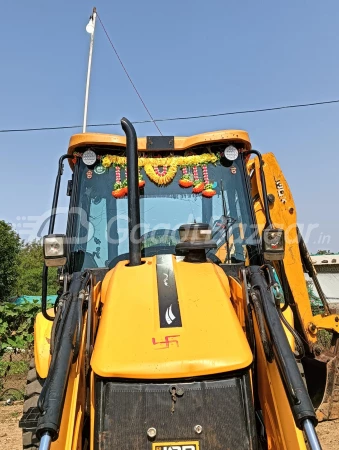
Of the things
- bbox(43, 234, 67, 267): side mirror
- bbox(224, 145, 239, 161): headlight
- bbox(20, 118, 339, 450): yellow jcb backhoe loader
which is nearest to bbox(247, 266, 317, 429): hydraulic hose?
bbox(20, 118, 339, 450): yellow jcb backhoe loader

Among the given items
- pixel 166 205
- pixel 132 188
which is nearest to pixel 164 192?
pixel 166 205

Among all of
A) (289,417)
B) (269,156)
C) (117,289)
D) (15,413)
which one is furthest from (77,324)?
(15,413)

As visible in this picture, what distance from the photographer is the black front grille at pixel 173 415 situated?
7.41ft

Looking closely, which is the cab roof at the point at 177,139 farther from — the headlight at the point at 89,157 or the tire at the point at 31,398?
the tire at the point at 31,398

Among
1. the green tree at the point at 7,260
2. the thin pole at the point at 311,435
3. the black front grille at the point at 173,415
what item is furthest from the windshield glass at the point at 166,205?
the green tree at the point at 7,260

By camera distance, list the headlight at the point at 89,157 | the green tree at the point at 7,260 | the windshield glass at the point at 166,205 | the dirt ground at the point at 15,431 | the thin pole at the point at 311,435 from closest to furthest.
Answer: the thin pole at the point at 311,435
the windshield glass at the point at 166,205
the headlight at the point at 89,157
the dirt ground at the point at 15,431
the green tree at the point at 7,260

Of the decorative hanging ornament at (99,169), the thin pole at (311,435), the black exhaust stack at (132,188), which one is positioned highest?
the decorative hanging ornament at (99,169)

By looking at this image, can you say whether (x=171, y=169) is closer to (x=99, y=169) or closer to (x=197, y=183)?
(x=197, y=183)

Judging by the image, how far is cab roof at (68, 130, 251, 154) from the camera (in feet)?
13.1

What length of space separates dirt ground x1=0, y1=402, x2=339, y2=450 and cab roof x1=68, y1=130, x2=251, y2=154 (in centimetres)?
305

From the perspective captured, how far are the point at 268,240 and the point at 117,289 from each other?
1044 millimetres

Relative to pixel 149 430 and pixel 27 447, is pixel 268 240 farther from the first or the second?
pixel 27 447

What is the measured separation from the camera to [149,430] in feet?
7.40

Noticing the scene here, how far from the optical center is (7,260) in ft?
77.5
